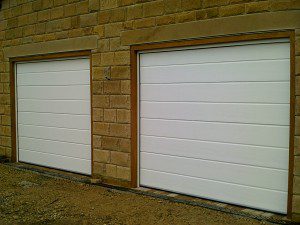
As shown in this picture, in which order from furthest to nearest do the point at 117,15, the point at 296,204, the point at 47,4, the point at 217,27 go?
the point at 47,4, the point at 117,15, the point at 217,27, the point at 296,204

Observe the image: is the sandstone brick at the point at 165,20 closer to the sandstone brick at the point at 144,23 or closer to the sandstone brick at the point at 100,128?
the sandstone brick at the point at 144,23

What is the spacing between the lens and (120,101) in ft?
20.9

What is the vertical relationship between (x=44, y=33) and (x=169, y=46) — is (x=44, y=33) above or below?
above

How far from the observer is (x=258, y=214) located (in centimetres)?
497

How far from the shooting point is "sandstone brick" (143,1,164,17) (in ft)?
19.0

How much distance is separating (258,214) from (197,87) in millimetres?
1954

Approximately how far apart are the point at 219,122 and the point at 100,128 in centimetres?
227

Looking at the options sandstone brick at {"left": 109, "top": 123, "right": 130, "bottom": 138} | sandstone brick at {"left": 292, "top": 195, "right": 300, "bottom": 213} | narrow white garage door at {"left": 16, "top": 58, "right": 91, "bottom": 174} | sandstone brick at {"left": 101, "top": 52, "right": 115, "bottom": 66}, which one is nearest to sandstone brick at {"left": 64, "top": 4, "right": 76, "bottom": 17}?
narrow white garage door at {"left": 16, "top": 58, "right": 91, "bottom": 174}

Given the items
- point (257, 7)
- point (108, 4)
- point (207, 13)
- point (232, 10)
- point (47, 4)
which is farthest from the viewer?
point (47, 4)

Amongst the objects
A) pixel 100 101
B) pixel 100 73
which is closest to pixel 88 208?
pixel 100 101

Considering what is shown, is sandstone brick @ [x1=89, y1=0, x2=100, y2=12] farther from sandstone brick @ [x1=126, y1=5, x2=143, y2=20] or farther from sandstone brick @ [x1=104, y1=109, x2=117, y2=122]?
sandstone brick @ [x1=104, y1=109, x2=117, y2=122]

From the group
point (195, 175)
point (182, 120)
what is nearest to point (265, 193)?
point (195, 175)

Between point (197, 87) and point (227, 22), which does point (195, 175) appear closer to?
point (197, 87)

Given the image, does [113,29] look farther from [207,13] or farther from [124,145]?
[124,145]
